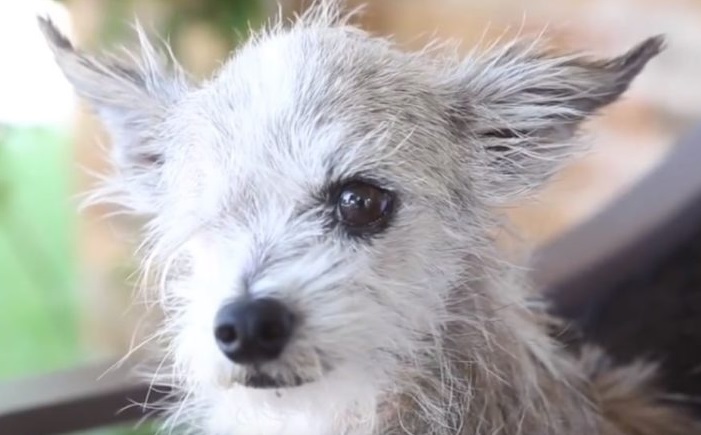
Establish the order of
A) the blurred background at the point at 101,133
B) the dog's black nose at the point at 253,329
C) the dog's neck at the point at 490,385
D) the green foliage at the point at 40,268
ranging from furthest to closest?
the green foliage at the point at 40,268
the blurred background at the point at 101,133
the dog's neck at the point at 490,385
the dog's black nose at the point at 253,329

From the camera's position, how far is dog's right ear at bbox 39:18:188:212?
3.10 feet

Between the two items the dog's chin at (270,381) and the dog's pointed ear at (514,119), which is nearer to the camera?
the dog's chin at (270,381)

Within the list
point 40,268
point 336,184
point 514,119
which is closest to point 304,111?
point 336,184

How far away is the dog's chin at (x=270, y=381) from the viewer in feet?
2.57

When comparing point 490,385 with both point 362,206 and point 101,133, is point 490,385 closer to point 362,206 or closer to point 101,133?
point 362,206

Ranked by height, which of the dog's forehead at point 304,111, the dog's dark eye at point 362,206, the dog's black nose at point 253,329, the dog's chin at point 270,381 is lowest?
the dog's chin at point 270,381

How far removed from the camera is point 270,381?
0.79 meters

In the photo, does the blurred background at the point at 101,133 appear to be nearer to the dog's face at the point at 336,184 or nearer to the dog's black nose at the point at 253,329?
the dog's face at the point at 336,184

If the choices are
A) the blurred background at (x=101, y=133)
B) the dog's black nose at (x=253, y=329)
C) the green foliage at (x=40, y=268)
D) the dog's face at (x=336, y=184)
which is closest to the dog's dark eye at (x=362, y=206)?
the dog's face at (x=336, y=184)

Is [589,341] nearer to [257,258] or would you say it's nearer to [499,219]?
[499,219]

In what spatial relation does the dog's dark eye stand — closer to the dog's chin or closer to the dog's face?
the dog's face

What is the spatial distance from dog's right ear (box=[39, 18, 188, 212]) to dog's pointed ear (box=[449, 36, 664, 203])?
0.78ft

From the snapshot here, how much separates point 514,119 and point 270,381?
30 centimetres

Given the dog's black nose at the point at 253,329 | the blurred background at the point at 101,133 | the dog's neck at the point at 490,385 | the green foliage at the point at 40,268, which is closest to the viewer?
the dog's black nose at the point at 253,329
